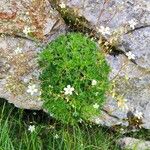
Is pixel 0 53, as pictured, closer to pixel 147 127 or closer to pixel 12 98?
pixel 12 98

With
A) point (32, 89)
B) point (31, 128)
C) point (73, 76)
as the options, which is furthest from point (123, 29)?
point (31, 128)

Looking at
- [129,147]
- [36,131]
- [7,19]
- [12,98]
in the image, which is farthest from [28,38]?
[129,147]

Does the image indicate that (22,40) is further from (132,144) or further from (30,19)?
(132,144)

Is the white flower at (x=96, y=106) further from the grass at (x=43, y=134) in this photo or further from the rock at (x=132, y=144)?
the rock at (x=132, y=144)

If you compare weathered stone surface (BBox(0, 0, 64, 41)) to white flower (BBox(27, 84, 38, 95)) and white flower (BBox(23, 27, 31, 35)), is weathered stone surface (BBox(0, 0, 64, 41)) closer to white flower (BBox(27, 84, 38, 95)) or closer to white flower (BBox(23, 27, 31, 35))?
white flower (BBox(23, 27, 31, 35))

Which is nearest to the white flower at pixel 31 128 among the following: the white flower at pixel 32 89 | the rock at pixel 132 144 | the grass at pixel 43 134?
the grass at pixel 43 134

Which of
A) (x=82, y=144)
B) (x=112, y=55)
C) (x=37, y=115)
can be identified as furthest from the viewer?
(x=37, y=115)

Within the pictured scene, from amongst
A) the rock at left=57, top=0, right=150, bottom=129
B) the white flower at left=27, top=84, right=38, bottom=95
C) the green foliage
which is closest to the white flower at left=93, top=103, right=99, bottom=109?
the green foliage
